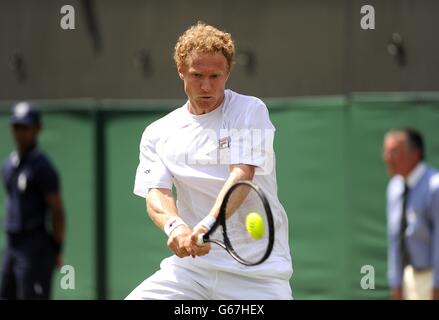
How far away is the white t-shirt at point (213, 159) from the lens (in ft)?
15.4

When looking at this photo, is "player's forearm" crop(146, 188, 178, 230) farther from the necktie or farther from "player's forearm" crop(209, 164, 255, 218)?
the necktie

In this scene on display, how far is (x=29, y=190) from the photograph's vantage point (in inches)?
316

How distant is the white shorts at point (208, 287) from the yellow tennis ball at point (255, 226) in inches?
6.7

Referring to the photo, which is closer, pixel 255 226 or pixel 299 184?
pixel 255 226

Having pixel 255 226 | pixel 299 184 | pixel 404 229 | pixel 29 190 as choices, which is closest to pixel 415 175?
pixel 404 229

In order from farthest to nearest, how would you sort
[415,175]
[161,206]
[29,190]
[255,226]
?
[29,190], [415,175], [161,206], [255,226]

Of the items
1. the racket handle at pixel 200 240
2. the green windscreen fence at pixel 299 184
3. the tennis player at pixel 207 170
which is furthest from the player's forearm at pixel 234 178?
the green windscreen fence at pixel 299 184

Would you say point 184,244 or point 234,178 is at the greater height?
point 234,178

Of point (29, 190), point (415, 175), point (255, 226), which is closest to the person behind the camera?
point (255, 226)

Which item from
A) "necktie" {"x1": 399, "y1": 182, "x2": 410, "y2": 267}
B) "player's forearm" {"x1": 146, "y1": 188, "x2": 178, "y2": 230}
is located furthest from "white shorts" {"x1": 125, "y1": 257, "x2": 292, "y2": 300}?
"necktie" {"x1": 399, "y1": 182, "x2": 410, "y2": 267}

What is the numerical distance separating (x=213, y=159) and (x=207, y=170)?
5cm

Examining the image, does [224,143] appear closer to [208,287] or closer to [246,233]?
[246,233]

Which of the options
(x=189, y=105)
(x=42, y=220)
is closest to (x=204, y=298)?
(x=189, y=105)

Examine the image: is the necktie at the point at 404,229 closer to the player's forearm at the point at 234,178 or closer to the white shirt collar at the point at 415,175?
the white shirt collar at the point at 415,175
